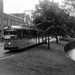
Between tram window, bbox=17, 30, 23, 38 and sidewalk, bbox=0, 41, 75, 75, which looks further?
tram window, bbox=17, 30, 23, 38

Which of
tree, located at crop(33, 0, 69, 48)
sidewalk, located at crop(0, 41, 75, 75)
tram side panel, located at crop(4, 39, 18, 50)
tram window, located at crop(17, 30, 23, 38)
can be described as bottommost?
sidewalk, located at crop(0, 41, 75, 75)

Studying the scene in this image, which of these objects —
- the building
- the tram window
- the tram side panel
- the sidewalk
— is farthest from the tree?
the building

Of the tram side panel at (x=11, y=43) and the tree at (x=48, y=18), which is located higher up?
the tree at (x=48, y=18)

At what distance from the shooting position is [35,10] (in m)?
20.9

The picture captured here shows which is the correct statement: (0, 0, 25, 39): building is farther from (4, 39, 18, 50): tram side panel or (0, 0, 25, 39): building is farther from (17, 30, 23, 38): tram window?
(4, 39, 18, 50): tram side panel

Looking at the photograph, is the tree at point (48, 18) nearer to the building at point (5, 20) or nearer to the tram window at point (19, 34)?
the tram window at point (19, 34)

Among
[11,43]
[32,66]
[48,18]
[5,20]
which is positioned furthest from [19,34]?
[5,20]

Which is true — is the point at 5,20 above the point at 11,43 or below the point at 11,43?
above

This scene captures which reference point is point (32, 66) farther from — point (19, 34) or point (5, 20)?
point (5, 20)

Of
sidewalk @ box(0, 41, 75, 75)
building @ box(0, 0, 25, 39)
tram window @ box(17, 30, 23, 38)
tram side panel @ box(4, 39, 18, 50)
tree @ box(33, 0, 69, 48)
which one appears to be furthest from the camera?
building @ box(0, 0, 25, 39)

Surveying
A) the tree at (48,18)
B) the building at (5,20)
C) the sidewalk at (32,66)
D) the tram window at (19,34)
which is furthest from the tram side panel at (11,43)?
the building at (5,20)

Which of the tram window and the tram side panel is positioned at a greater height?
the tram window

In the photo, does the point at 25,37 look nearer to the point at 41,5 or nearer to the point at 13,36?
the point at 13,36

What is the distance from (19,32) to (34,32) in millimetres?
5661
